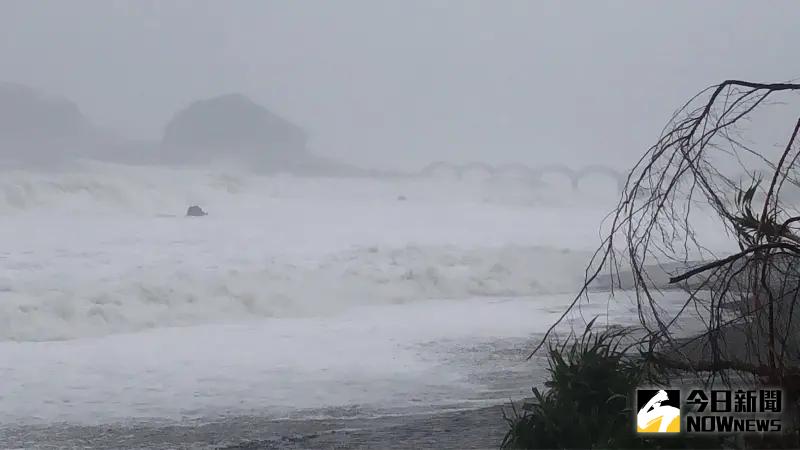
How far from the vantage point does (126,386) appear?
8336 mm

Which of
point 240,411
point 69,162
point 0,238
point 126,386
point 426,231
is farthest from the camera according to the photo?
point 69,162

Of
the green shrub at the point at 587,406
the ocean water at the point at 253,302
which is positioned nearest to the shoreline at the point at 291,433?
the ocean water at the point at 253,302

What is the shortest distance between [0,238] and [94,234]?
1.97 m


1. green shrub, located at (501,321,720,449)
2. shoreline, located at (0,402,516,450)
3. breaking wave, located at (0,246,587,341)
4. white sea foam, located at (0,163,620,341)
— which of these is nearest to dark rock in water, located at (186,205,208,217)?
white sea foam, located at (0,163,620,341)

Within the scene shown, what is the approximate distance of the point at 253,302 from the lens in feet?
49.4

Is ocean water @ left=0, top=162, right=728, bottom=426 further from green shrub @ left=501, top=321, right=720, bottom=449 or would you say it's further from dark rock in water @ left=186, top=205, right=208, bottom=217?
dark rock in water @ left=186, top=205, right=208, bottom=217

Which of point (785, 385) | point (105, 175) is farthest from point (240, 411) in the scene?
point (105, 175)

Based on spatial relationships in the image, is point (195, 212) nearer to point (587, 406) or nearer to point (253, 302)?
point (253, 302)

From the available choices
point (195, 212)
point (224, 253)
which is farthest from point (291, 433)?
point (195, 212)

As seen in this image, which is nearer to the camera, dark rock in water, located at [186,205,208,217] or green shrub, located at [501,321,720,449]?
green shrub, located at [501,321,720,449]

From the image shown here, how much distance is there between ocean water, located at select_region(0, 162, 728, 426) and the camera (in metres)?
8.02

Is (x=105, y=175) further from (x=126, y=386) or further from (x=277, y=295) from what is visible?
(x=126, y=386)

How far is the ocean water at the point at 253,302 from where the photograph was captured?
8023 mm

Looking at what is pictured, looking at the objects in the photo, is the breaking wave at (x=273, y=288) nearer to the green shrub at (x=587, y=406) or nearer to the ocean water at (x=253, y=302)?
the ocean water at (x=253, y=302)
